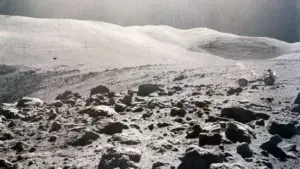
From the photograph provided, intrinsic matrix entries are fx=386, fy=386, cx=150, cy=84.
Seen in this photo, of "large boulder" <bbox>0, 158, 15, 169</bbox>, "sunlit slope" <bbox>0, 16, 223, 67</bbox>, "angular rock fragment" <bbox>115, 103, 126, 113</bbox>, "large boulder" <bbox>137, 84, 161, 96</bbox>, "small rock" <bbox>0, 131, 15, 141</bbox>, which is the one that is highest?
"sunlit slope" <bbox>0, 16, 223, 67</bbox>

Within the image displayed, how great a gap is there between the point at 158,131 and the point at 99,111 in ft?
3.74

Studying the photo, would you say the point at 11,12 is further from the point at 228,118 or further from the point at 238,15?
the point at 228,118

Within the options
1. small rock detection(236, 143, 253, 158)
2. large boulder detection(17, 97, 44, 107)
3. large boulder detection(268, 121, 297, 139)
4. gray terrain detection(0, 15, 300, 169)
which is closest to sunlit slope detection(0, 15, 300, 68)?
large boulder detection(17, 97, 44, 107)

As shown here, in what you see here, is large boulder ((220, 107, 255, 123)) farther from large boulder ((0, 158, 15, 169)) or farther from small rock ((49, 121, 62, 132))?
large boulder ((0, 158, 15, 169))

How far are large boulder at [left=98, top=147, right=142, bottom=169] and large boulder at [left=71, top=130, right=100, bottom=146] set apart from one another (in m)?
0.82

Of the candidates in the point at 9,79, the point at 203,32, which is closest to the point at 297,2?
the point at 203,32

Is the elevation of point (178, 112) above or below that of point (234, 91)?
below

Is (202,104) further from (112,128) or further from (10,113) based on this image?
(10,113)

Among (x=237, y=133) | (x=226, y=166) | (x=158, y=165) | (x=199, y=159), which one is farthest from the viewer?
(x=237, y=133)

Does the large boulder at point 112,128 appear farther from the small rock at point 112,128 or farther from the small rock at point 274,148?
the small rock at point 274,148

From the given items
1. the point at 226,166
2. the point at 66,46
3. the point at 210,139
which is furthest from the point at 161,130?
the point at 66,46

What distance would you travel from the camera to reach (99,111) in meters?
5.76

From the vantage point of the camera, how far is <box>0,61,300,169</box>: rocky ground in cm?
393

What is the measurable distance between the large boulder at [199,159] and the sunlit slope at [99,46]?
47.0ft
